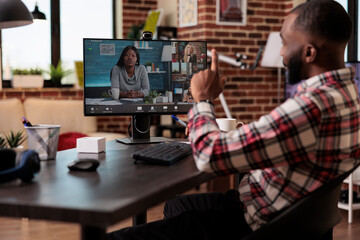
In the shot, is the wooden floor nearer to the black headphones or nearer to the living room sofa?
the living room sofa

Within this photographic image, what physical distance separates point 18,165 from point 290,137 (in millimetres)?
682

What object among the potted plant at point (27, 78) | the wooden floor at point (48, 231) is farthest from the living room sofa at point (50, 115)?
the wooden floor at point (48, 231)

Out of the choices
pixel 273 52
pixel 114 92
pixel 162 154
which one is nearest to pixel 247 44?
pixel 273 52

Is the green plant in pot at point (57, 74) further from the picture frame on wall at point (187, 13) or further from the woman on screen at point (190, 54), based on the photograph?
the woman on screen at point (190, 54)

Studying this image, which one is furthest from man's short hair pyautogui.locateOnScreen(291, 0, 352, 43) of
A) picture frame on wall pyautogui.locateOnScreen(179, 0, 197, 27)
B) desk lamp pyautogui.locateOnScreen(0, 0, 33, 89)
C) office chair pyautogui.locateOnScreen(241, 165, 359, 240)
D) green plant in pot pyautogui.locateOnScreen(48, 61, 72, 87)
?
green plant in pot pyautogui.locateOnScreen(48, 61, 72, 87)

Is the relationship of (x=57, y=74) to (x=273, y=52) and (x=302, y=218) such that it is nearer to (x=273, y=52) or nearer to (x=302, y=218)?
(x=273, y=52)

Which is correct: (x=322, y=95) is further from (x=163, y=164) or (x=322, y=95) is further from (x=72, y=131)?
(x=72, y=131)

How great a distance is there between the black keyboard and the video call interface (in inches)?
21.6

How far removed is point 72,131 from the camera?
5168 millimetres

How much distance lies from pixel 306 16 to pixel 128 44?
1.12m

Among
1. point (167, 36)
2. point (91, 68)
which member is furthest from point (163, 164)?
point (167, 36)

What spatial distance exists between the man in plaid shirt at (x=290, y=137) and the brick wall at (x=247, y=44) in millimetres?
3054

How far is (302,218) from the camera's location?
126 centimetres

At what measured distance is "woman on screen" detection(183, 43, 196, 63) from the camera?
2357mm
